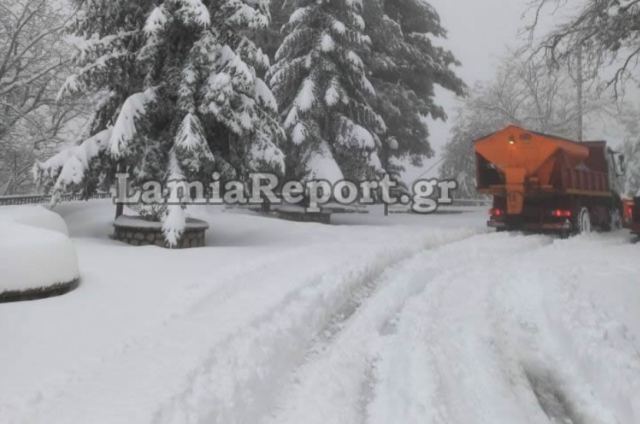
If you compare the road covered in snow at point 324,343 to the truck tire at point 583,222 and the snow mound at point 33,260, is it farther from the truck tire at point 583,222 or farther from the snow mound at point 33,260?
the truck tire at point 583,222

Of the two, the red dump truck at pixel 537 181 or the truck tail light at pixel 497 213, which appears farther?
the truck tail light at pixel 497 213

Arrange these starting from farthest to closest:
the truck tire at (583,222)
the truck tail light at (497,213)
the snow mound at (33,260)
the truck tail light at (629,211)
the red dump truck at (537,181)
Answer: the truck tail light at (497,213) → the truck tire at (583,222) → the truck tail light at (629,211) → the red dump truck at (537,181) → the snow mound at (33,260)

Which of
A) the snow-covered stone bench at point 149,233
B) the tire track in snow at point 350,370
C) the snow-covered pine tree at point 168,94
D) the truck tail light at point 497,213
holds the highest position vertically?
the snow-covered pine tree at point 168,94

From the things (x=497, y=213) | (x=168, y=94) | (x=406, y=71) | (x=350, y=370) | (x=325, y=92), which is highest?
(x=406, y=71)

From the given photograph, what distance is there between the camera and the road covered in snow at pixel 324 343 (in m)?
3.79

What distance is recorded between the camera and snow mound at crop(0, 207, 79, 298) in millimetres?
5895

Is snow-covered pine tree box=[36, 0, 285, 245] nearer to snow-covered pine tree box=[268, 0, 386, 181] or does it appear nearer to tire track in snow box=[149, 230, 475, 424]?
snow-covered pine tree box=[268, 0, 386, 181]

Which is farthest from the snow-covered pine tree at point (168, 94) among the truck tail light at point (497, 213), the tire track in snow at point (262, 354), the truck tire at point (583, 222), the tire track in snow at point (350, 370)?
the truck tire at point (583, 222)

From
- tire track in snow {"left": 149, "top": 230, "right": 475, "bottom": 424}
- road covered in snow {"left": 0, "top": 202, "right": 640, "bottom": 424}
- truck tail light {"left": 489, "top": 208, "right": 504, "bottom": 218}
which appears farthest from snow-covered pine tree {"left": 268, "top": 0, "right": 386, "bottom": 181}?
tire track in snow {"left": 149, "top": 230, "right": 475, "bottom": 424}

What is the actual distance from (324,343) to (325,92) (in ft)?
41.4

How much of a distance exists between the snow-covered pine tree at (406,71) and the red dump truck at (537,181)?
5855mm

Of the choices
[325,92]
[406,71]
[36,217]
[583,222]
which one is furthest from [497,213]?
[36,217]

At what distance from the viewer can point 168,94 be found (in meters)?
11.9

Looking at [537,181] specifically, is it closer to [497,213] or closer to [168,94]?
[497,213]
